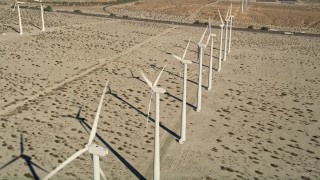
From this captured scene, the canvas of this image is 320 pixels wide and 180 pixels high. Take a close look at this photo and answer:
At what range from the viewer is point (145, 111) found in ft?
136

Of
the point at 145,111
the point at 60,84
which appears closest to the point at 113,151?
the point at 145,111

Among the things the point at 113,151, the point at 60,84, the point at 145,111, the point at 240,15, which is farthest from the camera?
the point at 240,15

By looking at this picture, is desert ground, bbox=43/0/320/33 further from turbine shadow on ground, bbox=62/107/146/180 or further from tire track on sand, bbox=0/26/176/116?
turbine shadow on ground, bbox=62/107/146/180

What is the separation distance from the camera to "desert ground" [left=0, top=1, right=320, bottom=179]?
97.6ft

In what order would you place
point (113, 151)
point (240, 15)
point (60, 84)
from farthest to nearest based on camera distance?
point (240, 15) < point (60, 84) < point (113, 151)

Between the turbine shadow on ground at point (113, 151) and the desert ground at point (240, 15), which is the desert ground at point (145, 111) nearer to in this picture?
the turbine shadow on ground at point (113, 151)

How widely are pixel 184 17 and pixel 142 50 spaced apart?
211 ft

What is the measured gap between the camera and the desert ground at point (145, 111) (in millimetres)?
29734

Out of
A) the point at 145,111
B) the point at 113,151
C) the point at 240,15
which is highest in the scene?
the point at 240,15

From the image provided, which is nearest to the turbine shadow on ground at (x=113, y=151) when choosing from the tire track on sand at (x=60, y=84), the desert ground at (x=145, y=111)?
the desert ground at (x=145, y=111)

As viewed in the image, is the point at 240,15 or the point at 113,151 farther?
the point at 240,15

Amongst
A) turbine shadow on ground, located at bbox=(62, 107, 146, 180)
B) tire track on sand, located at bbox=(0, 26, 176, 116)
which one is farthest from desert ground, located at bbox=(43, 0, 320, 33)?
turbine shadow on ground, located at bbox=(62, 107, 146, 180)

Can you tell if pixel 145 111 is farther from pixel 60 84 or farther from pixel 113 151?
pixel 60 84

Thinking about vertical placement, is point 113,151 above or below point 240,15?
below
